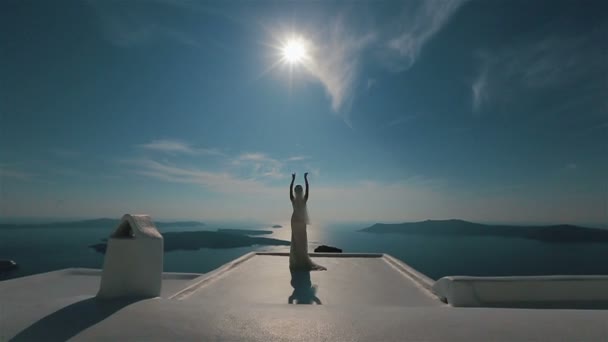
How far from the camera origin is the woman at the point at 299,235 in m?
8.87

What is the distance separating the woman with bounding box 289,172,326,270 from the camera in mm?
8867

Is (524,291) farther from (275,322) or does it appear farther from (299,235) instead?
(299,235)

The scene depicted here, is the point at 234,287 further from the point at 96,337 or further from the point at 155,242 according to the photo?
the point at 96,337

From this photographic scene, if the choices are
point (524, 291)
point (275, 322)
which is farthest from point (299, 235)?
point (275, 322)

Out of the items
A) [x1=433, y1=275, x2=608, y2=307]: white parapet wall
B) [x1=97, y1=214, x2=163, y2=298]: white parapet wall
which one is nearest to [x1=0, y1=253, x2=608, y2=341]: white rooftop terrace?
[x1=97, y1=214, x2=163, y2=298]: white parapet wall

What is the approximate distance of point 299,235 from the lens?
8.93 metres

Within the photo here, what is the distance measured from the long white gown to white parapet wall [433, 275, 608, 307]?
174 inches

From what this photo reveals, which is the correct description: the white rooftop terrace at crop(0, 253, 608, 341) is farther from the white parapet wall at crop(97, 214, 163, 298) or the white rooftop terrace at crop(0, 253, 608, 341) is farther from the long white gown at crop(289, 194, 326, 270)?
the long white gown at crop(289, 194, 326, 270)

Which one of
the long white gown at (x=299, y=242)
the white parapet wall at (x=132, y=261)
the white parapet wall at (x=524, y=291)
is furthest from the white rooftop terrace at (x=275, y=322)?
the long white gown at (x=299, y=242)

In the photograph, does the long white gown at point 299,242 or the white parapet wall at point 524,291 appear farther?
the long white gown at point 299,242

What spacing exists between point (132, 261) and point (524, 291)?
21.0 feet

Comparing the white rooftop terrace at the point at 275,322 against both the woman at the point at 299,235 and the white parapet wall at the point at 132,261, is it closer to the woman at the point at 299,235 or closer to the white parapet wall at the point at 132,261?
the white parapet wall at the point at 132,261

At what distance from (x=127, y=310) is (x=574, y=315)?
4.88 m

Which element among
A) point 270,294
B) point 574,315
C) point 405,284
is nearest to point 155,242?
point 270,294
